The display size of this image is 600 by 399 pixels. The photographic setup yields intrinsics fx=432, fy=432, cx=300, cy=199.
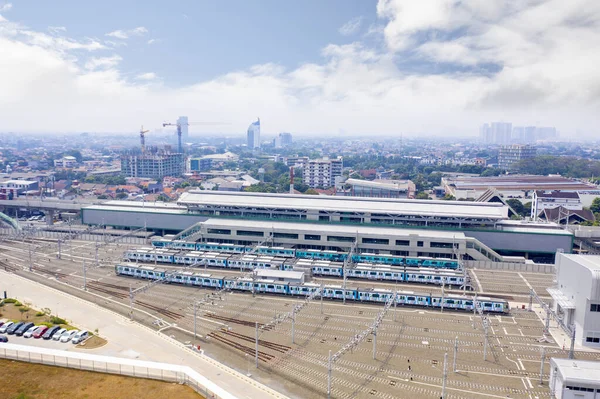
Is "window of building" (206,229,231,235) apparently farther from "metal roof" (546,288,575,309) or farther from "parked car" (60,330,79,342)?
"metal roof" (546,288,575,309)

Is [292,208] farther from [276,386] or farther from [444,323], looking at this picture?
[276,386]

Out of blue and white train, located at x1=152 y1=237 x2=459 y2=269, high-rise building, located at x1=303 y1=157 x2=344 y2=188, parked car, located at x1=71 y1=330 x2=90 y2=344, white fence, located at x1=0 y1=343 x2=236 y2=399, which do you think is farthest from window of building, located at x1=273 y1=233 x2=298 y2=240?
high-rise building, located at x1=303 y1=157 x2=344 y2=188

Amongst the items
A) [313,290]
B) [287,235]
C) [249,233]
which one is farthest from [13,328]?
[287,235]

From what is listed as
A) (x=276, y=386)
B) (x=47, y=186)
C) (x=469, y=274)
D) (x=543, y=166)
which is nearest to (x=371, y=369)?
(x=276, y=386)

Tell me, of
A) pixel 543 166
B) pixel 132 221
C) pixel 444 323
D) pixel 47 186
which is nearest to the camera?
pixel 444 323

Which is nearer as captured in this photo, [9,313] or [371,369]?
[371,369]

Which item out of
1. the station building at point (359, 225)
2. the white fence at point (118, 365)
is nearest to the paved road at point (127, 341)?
the white fence at point (118, 365)

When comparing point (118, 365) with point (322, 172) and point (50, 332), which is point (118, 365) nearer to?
point (50, 332)
